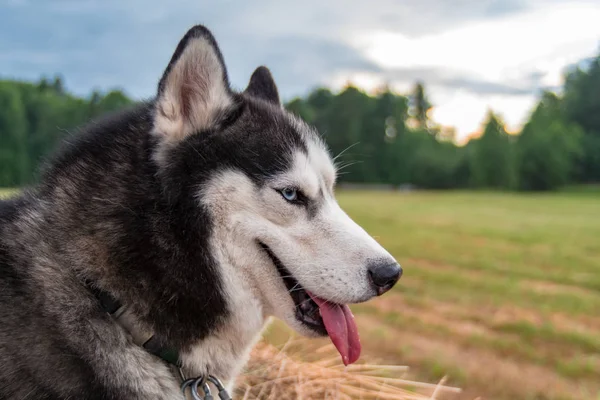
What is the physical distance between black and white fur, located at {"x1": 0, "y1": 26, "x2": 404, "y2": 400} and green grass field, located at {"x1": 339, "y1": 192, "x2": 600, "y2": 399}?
397 cm

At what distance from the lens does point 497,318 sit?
8578mm

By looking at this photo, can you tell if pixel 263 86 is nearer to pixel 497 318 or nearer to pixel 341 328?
pixel 341 328

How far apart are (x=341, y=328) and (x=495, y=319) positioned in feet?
21.5

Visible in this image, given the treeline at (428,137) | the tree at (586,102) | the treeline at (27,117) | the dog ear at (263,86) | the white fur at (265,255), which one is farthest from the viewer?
the tree at (586,102)

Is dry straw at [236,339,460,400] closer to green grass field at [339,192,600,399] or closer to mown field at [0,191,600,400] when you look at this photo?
mown field at [0,191,600,400]

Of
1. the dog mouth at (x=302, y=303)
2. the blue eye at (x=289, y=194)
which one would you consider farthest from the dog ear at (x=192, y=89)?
the dog mouth at (x=302, y=303)

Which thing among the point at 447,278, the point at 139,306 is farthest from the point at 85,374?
the point at 447,278

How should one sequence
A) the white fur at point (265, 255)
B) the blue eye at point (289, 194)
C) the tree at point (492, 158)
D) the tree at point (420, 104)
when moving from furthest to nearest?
the tree at point (420, 104) < the tree at point (492, 158) < the blue eye at point (289, 194) < the white fur at point (265, 255)

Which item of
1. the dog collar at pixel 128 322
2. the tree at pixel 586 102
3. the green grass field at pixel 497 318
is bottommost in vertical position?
the green grass field at pixel 497 318

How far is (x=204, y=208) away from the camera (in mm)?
2594

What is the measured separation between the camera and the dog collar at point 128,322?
2.49m

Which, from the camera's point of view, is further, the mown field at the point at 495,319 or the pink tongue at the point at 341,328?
the mown field at the point at 495,319

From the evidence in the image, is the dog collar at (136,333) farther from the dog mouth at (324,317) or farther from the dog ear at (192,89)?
the dog ear at (192,89)

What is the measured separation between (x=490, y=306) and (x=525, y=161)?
195ft
